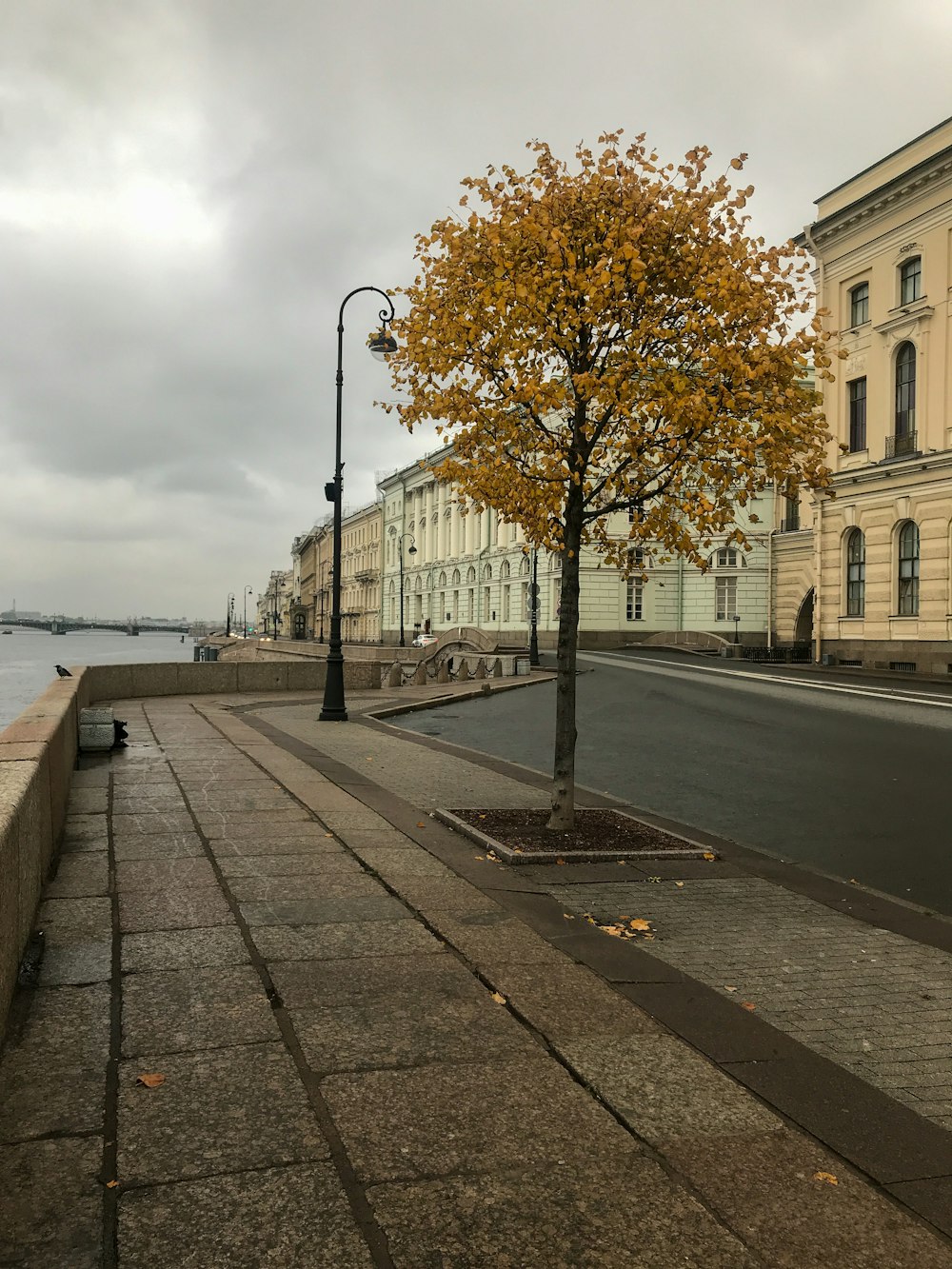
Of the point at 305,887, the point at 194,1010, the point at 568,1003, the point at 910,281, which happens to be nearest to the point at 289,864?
the point at 305,887

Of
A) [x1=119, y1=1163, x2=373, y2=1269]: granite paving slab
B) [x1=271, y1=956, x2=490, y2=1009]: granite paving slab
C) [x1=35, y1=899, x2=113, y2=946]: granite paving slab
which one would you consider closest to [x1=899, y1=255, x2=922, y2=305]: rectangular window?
[x1=271, y1=956, x2=490, y2=1009]: granite paving slab

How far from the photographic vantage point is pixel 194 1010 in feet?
14.9

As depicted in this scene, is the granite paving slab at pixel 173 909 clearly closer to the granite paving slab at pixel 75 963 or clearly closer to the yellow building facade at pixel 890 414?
the granite paving slab at pixel 75 963

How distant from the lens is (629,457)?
8938 millimetres

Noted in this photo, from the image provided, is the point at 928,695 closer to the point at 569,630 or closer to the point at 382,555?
the point at 569,630

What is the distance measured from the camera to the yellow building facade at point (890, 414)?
103 ft

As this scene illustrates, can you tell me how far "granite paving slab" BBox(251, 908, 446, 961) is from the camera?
541 cm

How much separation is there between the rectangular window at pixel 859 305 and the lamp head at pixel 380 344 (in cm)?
2293

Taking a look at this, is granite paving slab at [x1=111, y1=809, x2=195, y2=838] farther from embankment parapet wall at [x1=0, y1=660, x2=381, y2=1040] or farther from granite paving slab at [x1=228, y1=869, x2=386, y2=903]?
granite paving slab at [x1=228, y1=869, x2=386, y2=903]

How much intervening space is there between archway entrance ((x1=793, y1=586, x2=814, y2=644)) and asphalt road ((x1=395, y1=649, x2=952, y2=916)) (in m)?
24.6

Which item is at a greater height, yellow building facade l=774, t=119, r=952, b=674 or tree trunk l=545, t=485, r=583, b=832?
yellow building facade l=774, t=119, r=952, b=674

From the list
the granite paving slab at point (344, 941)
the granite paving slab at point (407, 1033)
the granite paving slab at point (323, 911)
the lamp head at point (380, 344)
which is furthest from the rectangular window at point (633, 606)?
the granite paving slab at point (407, 1033)

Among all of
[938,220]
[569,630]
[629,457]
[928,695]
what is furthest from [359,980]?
[938,220]

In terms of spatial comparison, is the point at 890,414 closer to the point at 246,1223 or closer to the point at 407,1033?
the point at 407,1033
